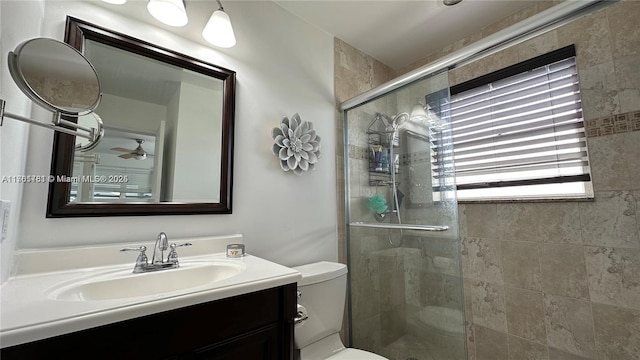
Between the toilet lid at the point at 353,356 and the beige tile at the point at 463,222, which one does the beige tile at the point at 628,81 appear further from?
the toilet lid at the point at 353,356

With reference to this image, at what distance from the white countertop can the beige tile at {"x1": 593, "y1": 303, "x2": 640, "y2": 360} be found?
1585 mm

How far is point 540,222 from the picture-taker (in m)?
1.53

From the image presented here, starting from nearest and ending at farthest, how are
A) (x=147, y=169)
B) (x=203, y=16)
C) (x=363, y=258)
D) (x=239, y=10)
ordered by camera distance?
1. (x=147, y=169)
2. (x=203, y=16)
3. (x=239, y=10)
4. (x=363, y=258)

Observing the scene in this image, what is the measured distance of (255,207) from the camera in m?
1.43

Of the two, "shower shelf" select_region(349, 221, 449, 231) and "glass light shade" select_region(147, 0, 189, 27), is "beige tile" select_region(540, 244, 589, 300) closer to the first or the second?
"shower shelf" select_region(349, 221, 449, 231)

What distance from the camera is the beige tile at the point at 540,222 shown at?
143 cm

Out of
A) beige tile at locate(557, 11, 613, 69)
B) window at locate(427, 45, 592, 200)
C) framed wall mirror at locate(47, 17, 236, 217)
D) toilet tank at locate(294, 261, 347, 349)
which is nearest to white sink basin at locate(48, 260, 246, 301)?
framed wall mirror at locate(47, 17, 236, 217)

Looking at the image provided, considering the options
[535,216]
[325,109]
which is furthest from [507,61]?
[325,109]

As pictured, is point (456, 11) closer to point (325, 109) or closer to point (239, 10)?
point (325, 109)

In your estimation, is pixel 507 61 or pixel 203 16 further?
pixel 507 61

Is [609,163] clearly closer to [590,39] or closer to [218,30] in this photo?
[590,39]

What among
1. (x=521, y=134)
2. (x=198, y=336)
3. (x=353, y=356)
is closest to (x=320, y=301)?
(x=353, y=356)

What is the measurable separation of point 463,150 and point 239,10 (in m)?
1.75

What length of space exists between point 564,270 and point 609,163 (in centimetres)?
60
